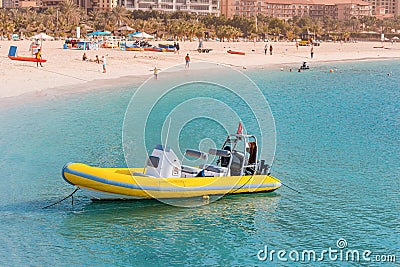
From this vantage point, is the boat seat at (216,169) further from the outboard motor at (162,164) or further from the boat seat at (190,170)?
the outboard motor at (162,164)

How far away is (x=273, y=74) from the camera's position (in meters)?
69.5

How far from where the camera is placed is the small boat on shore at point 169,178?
18.2 m

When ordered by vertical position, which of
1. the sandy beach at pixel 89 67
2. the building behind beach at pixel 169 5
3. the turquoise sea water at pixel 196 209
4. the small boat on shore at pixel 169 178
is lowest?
the turquoise sea water at pixel 196 209

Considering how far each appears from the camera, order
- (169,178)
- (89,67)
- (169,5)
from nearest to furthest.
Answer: (169,178) < (89,67) < (169,5)

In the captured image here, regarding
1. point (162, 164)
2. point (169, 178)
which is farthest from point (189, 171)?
point (162, 164)

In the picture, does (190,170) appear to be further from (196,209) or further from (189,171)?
(196,209)

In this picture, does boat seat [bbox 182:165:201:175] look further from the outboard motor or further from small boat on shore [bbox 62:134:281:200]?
the outboard motor

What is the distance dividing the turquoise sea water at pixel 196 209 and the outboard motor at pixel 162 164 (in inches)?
36.7

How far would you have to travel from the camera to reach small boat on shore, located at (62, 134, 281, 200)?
18.2 m

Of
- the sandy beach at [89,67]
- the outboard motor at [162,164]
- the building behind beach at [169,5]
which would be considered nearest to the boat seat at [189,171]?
the outboard motor at [162,164]

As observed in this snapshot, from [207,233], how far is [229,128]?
15092mm

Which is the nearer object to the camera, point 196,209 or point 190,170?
point 196,209

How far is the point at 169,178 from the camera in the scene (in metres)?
18.5

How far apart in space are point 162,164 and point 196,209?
1.56 meters
